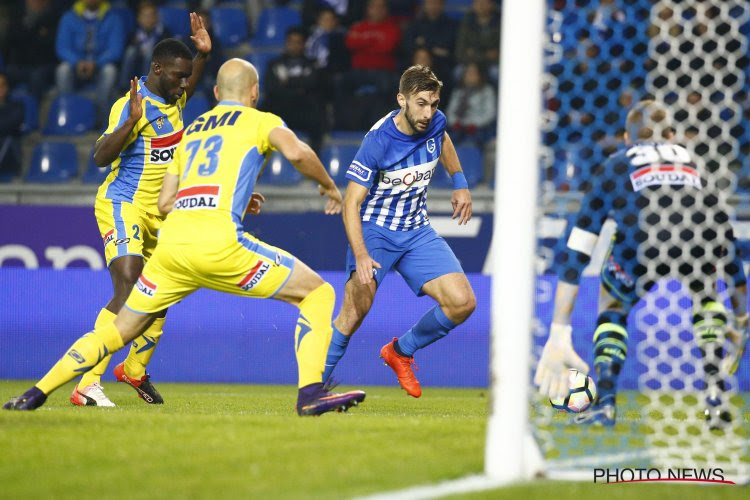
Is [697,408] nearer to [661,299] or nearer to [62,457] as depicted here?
[661,299]

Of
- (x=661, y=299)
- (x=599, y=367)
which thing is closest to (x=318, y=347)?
(x=599, y=367)

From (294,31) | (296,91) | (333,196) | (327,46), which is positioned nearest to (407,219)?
(333,196)

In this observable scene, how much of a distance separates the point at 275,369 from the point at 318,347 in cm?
451

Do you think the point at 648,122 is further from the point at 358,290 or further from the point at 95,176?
the point at 95,176

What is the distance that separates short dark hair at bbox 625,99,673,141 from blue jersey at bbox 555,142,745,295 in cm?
6

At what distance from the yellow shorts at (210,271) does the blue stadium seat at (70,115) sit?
7.98 meters

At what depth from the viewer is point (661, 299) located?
31.3ft

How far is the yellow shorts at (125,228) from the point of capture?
25.0 ft

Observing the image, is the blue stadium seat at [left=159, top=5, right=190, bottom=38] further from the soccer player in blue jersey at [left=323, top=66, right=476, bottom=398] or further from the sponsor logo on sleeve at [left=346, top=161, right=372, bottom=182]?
the sponsor logo on sleeve at [left=346, top=161, right=372, bottom=182]

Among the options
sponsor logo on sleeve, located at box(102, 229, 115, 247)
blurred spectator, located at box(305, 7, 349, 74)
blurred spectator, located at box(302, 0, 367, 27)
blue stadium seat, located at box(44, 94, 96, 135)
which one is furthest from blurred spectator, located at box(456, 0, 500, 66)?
sponsor logo on sleeve, located at box(102, 229, 115, 247)

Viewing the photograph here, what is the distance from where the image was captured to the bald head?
6273mm

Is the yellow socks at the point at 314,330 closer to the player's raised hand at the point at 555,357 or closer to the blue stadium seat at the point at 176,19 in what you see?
the player's raised hand at the point at 555,357

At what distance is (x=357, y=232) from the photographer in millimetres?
7164

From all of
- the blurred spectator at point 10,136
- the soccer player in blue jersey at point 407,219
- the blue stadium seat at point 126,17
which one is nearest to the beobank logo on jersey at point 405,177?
the soccer player in blue jersey at point 407,219
